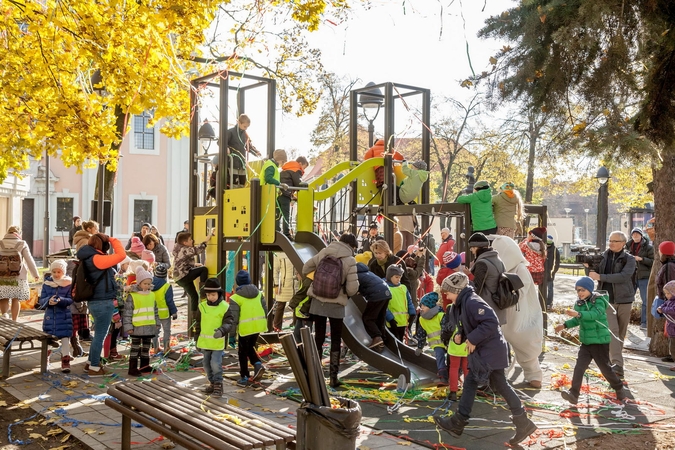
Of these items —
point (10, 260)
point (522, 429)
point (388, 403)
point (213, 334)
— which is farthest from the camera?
point (10, 260)

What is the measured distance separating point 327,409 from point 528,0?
380 cm

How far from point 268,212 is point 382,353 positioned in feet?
10.1

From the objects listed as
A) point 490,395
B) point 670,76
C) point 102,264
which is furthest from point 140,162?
point 670,76

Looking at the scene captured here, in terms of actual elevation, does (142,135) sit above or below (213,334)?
above

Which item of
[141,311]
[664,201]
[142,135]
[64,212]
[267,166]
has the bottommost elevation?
[141,311]

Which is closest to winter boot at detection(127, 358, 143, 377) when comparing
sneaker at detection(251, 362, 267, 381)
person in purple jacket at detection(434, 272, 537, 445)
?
sneaker at detection(251, 362, 267, 381)

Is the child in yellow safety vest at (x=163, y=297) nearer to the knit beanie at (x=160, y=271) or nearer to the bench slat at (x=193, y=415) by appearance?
the knit beanie at (x=160, y=271)

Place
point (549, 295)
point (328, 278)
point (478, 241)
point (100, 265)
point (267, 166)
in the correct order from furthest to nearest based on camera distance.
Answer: point (549, 295), point (267, 166), point (100, 265), point (328, 278), point (478, 241)

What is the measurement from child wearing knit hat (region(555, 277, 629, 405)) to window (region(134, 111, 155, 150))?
32.7 meters

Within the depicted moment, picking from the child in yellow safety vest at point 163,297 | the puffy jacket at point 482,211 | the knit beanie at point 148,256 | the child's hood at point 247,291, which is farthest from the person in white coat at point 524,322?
the knit beanie at point 148,256

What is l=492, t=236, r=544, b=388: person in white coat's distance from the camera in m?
8.14

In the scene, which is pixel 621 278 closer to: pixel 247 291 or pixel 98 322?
pixel 247 291

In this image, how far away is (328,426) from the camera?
14.4 ft

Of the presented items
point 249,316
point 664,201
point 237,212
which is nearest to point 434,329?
point 249,316
